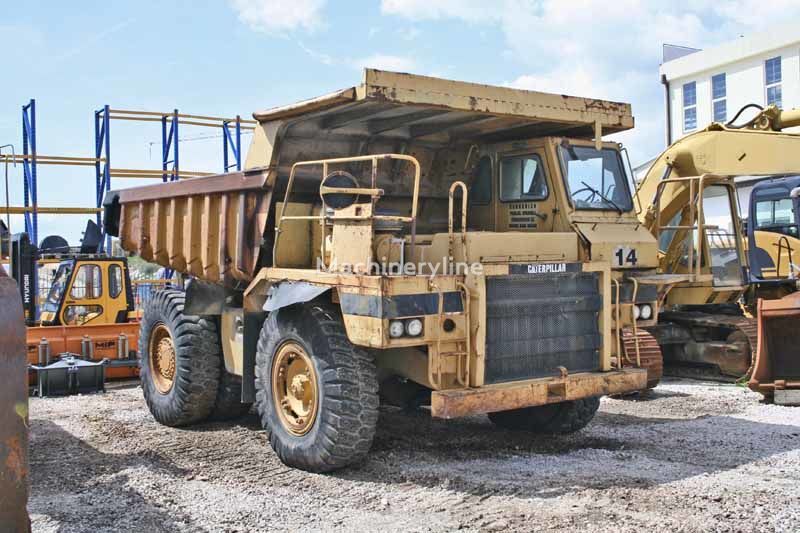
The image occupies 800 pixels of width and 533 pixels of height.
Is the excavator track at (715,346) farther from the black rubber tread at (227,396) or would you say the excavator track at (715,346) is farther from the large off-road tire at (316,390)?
the large off-road tire at (316,390)

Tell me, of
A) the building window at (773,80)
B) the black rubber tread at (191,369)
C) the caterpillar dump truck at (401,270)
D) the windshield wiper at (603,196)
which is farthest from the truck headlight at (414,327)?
the building window at (773,80)

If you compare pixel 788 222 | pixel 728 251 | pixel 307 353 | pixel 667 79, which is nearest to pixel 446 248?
pixel 307 353

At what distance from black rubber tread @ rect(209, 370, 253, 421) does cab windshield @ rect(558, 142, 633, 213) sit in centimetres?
369

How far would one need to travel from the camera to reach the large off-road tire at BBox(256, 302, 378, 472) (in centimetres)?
607

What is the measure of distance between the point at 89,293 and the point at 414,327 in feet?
30.8

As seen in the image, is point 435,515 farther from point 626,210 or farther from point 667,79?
point 667,79

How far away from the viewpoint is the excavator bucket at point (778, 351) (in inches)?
335

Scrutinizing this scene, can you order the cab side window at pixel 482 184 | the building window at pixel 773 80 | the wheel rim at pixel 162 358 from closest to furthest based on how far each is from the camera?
the cab side window at pixel 482 184, the wheel rim at pixel 162 358, the building window at pixel 773 80

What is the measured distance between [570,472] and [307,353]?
213cm

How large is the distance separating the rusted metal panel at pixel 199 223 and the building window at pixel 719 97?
65.6 feet

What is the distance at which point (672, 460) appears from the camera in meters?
6.62

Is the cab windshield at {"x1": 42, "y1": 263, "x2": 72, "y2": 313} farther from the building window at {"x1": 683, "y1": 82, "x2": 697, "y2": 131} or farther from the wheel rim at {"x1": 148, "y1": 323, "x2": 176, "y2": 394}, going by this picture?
the building window at {"x1": 683, "y1": 82, "x2": 697, "y2": 131}

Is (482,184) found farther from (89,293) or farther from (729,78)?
(729,78)

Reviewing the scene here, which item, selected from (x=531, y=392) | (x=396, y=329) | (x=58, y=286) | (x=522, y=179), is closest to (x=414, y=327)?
(x=396, y=329)
